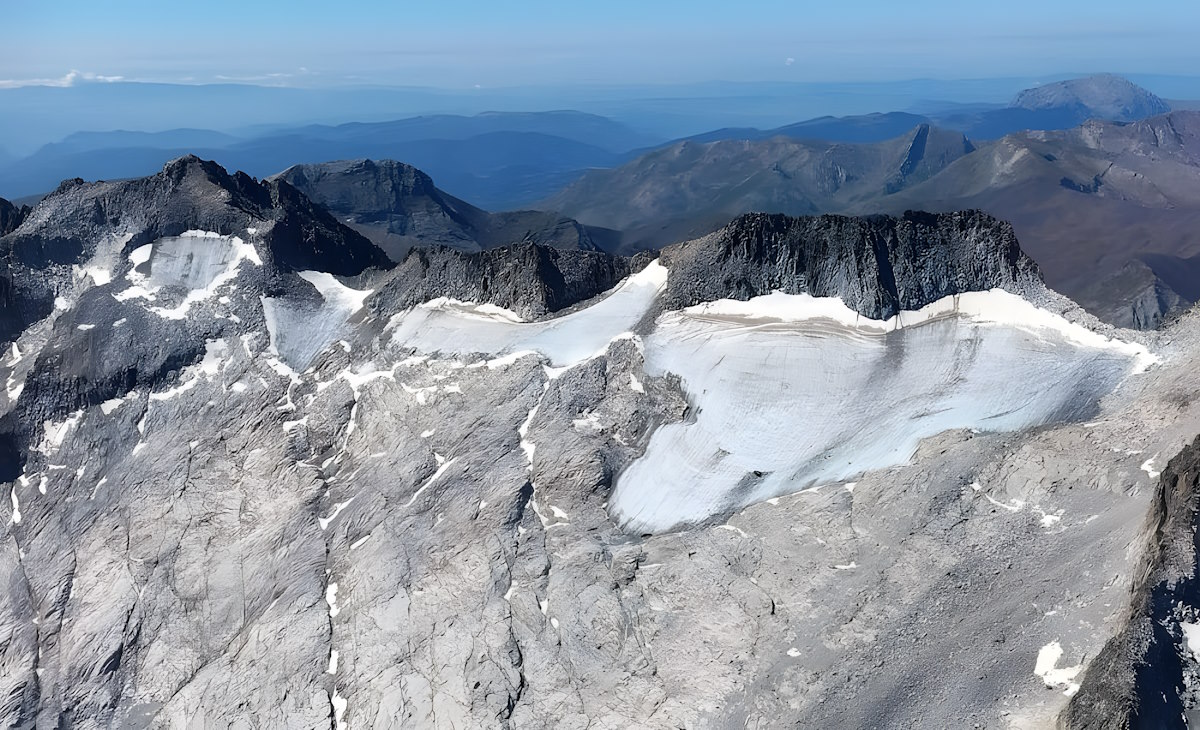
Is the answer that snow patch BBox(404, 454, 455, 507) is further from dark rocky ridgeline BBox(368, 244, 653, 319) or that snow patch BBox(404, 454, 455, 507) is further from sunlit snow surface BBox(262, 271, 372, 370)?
sunlit snow surface BBox(262, 271, 372, 370)

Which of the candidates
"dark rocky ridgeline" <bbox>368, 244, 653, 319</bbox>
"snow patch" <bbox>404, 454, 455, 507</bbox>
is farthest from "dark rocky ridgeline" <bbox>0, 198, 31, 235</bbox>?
"snow patch" <bbox>404, 454, 455, 507</bbox>

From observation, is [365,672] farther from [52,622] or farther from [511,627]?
[52,622]

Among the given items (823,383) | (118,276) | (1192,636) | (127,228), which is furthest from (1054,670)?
(127,228)

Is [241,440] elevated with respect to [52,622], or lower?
elevated

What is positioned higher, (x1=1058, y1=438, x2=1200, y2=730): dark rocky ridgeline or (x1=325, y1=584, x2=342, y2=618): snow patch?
(x1=1058, y1=438, x2=1200, y2=730): dark rocky ridgeline

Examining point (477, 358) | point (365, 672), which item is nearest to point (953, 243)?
point (477, 358)

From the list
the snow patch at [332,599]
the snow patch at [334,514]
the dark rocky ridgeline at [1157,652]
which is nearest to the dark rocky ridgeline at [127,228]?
the snow patch at [334,514]

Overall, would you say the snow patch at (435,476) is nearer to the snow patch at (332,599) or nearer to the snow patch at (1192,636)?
the snow patch at (332,599)
